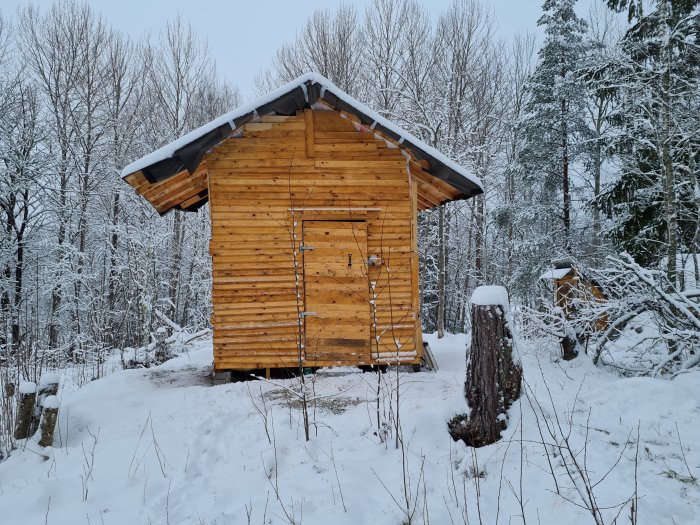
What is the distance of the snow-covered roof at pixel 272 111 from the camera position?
21.5ft

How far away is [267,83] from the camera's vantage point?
23.8 m

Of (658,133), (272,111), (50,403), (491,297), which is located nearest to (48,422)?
(50,403)

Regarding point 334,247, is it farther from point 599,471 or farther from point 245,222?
point 599,471

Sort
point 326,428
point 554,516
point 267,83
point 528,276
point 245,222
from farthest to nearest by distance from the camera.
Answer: point 267,83
point 528,276
point 245,222
point 326,428
point 554,516

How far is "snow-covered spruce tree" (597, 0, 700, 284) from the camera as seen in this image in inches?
337

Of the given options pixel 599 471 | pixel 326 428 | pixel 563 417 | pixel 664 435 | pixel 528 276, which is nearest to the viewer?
pixel 599 471

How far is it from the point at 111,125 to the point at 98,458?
1725cm

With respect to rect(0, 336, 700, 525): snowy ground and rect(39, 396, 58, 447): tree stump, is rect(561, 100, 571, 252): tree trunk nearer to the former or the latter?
rect(0, 336, 700, 525): snowy ground

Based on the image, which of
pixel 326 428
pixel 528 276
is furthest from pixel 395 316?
pixel 528 276

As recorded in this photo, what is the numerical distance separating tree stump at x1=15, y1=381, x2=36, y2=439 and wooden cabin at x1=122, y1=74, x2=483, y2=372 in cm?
280

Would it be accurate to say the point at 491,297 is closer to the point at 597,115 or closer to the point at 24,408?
the point at 24,408

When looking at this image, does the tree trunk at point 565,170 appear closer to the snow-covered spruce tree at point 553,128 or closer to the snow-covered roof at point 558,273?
the snow-covered spruce tree at point 553,128

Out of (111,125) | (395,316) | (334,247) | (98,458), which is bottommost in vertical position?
(98,458)

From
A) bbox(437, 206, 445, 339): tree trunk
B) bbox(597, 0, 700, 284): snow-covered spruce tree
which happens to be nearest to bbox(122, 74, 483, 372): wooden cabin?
bbox(597, 0, 700, 284): snow-covered spruce tree
